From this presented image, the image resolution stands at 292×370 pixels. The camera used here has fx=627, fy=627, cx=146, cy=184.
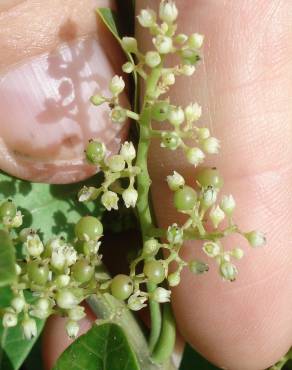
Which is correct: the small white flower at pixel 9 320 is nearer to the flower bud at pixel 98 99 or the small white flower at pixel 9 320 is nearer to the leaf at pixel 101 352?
the leaf at pixel 101 352

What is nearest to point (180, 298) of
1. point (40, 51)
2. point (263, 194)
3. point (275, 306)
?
point (275, 306)

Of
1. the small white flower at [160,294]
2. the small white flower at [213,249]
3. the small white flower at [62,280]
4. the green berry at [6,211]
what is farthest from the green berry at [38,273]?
the small white flower at [213,249]

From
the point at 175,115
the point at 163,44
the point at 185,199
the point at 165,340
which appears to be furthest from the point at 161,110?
A: the point at 165,340

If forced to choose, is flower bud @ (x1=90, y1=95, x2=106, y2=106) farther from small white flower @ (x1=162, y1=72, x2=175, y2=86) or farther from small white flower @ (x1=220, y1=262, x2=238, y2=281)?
small white flower @ (x1=220, y1=262, x2=238, y2=281)

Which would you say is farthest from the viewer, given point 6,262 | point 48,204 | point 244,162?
point 48,204

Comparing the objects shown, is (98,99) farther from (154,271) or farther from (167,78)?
(154,271)

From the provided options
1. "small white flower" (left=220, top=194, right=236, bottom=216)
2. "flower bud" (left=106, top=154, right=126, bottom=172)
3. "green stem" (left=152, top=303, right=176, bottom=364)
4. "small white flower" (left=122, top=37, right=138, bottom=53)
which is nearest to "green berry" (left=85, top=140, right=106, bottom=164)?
"flower bud" (left=106, top=154, right=126, bottom=172)
